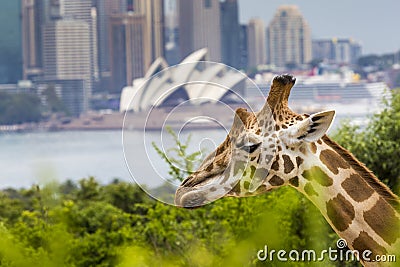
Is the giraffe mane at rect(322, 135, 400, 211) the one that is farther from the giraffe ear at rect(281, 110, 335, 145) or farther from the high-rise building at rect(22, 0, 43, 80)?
the high-rise building at rect(22, 0, 43, 80)

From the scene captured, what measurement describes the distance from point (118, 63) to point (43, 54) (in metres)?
1.52

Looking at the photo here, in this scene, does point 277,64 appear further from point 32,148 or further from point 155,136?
point 155,136

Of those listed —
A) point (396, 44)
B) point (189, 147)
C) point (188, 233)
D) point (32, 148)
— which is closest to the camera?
point (189, 147)

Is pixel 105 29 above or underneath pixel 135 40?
above

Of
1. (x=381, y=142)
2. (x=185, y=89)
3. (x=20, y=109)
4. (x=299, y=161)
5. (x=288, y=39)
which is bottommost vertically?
(x=20, y=109)

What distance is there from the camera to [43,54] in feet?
50.6

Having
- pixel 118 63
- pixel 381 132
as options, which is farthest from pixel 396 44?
pixel 381 132

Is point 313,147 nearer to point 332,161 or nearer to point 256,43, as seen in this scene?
point 332,161

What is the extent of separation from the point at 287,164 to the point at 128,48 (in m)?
12.9

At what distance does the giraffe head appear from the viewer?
1437 mm

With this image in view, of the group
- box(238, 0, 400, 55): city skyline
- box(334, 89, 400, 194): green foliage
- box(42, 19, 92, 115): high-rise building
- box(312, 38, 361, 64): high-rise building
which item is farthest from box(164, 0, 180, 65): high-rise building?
box(334, 89, 400, 194): green foliage

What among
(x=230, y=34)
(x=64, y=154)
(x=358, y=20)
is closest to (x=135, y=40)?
(x=230, y=34)

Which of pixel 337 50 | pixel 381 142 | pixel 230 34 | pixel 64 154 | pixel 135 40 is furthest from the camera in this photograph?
pixel 337 50

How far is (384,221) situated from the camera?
4.95 ft
